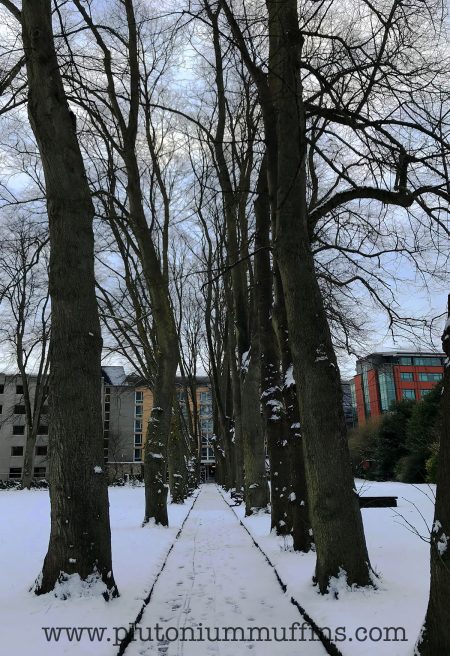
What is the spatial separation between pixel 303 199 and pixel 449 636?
4.52 meters

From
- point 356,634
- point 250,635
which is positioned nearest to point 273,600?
point 250,635

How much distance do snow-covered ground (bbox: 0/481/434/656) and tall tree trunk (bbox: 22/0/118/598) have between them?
1.74 ft

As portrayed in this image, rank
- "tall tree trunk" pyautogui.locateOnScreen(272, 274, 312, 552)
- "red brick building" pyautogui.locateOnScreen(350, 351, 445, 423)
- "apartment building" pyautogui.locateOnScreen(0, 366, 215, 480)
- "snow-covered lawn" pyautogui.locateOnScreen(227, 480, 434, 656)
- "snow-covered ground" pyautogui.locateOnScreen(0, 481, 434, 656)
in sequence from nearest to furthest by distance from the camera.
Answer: "snow-covered lawn" pyautogui.locateOnScreen(227, 480, 434, 656) → "snow-covered ground" pyautogui.locateOnScreen(0, 481, 434, 656) → "tall tree trunk" pyautogui.locateOnScreen(272, 274, 312, 552) → "red brick building" pyautogui.locateOnScreen(350, 351, 445, 423) → "apartment building" pyautogui.locateOnScreen(0, 366, 215, 480)

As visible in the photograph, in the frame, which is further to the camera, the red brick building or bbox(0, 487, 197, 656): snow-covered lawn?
the red brick building

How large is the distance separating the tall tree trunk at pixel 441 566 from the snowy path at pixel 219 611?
A: 51.9 inches

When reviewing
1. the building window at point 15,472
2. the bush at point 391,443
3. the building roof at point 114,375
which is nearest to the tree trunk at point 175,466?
the bush at point 391,443

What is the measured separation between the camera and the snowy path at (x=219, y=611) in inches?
161

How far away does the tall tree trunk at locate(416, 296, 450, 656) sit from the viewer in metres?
2.70

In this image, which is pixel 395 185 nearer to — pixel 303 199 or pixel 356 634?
pixel 303 199

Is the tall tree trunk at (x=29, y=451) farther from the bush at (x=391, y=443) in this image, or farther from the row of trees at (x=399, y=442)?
the bush at (x=391, y=443)

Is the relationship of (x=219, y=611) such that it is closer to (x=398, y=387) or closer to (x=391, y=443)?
(x=391, y=443)

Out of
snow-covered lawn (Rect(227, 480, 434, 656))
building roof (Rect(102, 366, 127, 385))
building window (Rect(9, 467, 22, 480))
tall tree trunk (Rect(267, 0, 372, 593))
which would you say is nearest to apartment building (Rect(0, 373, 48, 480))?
building window (Rect(9, 467, 22, 480))

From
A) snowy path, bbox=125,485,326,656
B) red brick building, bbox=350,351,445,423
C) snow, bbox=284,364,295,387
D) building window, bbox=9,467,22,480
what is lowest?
building window, bbox=9,467,22,480

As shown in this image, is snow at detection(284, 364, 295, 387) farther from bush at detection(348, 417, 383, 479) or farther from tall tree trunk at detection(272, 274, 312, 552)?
bush at detection(348, 417, 383, 479)
